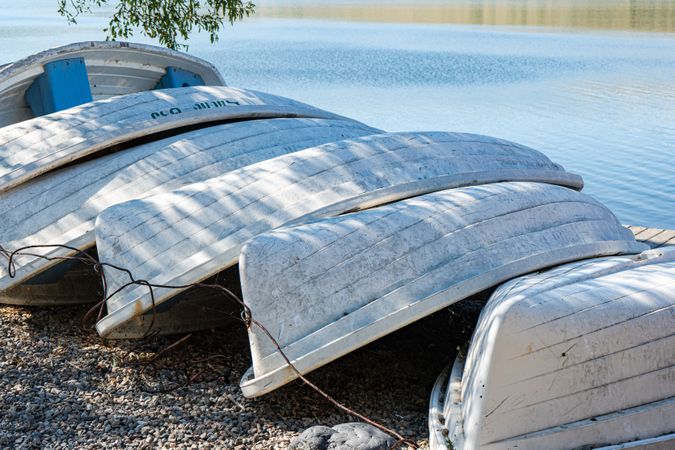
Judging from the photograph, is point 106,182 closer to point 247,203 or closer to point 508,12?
point 247,203

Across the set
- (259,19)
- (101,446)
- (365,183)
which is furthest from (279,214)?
(259,19)

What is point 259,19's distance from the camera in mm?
34500

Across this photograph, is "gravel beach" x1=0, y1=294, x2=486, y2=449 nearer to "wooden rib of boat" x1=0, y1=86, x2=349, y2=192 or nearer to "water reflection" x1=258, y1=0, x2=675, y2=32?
"wooden rib of boat" x1=0, y1=86, x2=349, y2=192

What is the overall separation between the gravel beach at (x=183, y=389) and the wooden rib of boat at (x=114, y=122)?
101 centimetres

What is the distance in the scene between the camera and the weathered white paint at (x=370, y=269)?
12.6 feet

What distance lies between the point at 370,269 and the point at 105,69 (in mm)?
4470

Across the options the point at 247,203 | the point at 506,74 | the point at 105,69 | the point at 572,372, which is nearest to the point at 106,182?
the point at 247,203

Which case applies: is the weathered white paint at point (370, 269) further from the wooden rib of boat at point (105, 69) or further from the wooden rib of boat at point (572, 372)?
the wooden rib of boat at point (105, 69)

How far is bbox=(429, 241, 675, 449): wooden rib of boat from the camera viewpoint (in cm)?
324

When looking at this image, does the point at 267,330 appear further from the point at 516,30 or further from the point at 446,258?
the point at 516,30

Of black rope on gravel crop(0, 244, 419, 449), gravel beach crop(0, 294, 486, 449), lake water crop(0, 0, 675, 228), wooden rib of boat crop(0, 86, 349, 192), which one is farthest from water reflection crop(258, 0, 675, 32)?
black rope on gravel crop(0, 244, 419, 449)

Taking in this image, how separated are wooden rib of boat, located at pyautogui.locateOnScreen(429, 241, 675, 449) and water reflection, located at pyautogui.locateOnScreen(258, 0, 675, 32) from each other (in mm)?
21855

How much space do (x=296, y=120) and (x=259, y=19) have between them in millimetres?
29600

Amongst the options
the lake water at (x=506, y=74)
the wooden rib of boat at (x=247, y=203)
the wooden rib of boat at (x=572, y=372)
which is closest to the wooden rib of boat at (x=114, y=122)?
the wooden rib of boat at (x=247, y=203)
